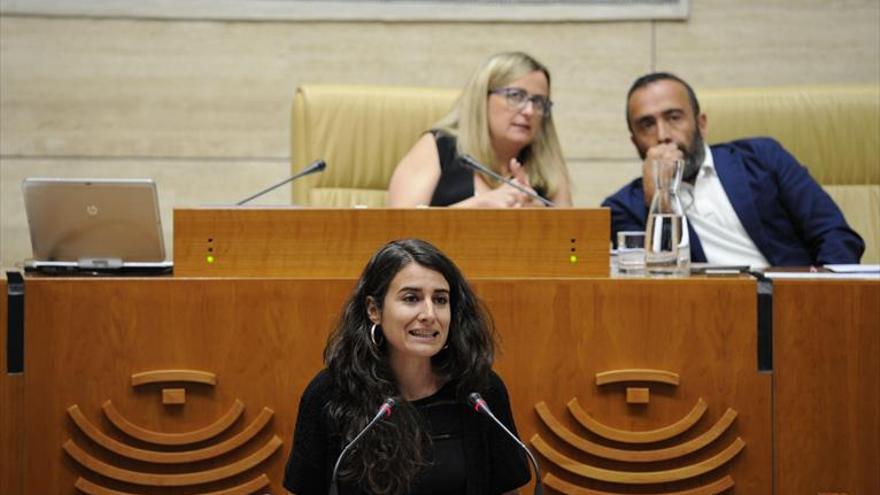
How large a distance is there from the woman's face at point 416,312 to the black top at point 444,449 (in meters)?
0.10

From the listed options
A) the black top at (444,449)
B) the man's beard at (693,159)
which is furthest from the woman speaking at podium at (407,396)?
the man's beard at (693,159)

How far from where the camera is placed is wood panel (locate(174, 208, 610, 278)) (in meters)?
2.50

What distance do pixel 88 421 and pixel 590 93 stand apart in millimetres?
2467

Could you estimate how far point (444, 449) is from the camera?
2.04m

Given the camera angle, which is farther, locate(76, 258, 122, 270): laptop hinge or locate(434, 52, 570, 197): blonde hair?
locate(434, 52, 570, 197): blonde hair

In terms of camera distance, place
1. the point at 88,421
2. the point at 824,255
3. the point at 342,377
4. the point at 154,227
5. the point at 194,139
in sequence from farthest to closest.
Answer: the point at 194,139 < the point at 824,255 < the point at 154,227 < the point at 88,421 < the point at 342,377

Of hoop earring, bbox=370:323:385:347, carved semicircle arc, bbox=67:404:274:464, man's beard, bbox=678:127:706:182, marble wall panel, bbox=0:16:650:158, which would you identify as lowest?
carved semicircle arc, bbox=67:404:274:464

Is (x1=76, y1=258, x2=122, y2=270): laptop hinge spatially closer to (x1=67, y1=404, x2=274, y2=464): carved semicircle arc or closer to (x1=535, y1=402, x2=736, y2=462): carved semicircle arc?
(x1=67, y1=404, x2=274, y2=464): carved semicircle arc

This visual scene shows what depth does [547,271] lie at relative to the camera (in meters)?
2.51

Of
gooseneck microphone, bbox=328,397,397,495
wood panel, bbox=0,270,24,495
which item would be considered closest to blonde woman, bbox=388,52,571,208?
wood panel, bbox=0,270,24,495

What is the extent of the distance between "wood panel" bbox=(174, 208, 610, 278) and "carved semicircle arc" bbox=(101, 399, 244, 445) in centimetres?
28

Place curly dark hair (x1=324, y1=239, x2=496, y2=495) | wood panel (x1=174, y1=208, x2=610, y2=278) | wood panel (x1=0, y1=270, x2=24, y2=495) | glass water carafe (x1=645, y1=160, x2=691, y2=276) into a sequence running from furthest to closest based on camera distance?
1. glass water carafe (x1=645, y1=160, x2=691, y2=276)
2. wood panel (x1=174, y1=208, x2=610, y2=278)
3. wood panel (x1=0, y1=270, x2=24, y2=495)
4. curly dark hair (x1=324, y1=239, x2=496, y2=495)

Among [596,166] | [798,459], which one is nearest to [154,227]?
[798,459]

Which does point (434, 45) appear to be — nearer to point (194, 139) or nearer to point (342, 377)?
point (194, 139)
